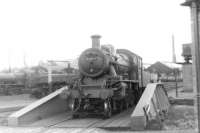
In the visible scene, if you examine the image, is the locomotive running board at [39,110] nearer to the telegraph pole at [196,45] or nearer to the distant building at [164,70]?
the telegraph pole at [196,45]

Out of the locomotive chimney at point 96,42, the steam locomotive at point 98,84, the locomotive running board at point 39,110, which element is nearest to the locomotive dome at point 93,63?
the steam locomotive at point 98,84

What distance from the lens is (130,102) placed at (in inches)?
661

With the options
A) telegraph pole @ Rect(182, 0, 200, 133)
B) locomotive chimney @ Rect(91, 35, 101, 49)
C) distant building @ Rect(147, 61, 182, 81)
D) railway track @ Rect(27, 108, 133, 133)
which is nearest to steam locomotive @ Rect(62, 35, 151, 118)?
locomotive chimney @ Rect(91, 35, 101, 49)

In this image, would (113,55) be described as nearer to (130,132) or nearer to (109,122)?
(109,122)

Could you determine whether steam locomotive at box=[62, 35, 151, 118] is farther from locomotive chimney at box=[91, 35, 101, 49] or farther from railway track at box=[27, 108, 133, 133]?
railway track at box=[27, 108, 133, 133]

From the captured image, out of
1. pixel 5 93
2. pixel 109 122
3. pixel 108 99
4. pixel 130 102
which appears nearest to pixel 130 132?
pixel 109 122

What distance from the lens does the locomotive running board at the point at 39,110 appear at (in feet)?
39.6

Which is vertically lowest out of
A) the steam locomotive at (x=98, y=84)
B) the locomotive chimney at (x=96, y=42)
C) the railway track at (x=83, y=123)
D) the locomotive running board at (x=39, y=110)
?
the railway track at (x=83, y=123)

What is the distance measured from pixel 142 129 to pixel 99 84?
394cm

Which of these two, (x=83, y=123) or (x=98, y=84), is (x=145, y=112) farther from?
(x=98, y=84)

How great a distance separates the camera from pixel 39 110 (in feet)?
44.1

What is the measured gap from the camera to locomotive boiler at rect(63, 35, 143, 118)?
43.7 feet

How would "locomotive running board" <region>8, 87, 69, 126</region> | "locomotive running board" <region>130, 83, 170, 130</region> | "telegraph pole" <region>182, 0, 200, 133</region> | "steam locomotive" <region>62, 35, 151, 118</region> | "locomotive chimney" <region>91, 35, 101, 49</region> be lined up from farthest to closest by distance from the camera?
"locomotive chimney" <region>91, 35, 101, 49</region>
"steam locomotive" <region>62, 35, 151, 118</region>
"locomotive running board" <region>8, 87, 69, 126</region>
"locomotive running board" <region>130, 83, 170, 130</region>
"telegraph pole" <region>182, 0, 200, 133</region>

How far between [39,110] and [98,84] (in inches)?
103
